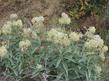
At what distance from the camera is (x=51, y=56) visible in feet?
14.9

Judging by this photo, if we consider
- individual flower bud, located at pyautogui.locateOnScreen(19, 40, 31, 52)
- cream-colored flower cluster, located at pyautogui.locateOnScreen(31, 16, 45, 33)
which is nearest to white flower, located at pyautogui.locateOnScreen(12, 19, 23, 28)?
cream-colored flower cluster, located at pyautogui.locateOnScreen(31, 16, 45, 33)

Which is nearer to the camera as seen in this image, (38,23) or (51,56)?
(51,56)

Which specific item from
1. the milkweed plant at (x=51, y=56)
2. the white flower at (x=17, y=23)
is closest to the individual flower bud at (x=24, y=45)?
the milkweed plant at (x=51, y=56)

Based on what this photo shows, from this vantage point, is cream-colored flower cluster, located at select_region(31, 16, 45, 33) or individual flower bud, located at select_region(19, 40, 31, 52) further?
cream-colored flower cluster, located at select_region(31, 16, 45, 33)

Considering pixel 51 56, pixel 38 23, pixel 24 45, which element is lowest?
pixel 51 56

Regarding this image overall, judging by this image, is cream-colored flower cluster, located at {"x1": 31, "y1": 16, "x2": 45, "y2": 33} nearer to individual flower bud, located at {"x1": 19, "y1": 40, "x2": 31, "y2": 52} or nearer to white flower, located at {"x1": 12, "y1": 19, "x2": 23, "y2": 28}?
white flower, located at {"x1": 12, "y1": 19, "x2": 23, "y2": 28}

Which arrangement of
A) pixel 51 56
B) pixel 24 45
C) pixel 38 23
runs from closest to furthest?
pixel 24 45, pixel 51 56, pixel 38 23

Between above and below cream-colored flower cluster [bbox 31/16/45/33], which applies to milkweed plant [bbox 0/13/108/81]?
below

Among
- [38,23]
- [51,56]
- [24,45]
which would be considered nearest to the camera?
[24,45]

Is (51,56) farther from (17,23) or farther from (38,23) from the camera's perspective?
(17,23)

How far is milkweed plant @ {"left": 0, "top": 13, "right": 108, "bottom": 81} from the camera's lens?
14.6 feet

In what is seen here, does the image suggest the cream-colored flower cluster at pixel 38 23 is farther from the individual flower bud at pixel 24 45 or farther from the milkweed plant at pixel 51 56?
the individual flower bud at pixel 24 45

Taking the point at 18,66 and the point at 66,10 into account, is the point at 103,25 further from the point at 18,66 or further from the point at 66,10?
the point at 18,66

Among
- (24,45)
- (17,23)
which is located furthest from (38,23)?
(24,45)
